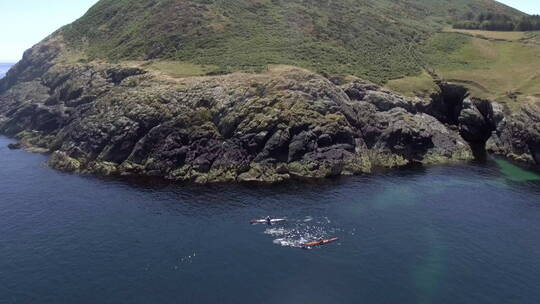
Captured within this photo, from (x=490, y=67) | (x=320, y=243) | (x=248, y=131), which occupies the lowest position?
(x=320, y=243)

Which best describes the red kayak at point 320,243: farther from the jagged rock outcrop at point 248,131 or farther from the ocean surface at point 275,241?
the jagged rock outcrop at point 248,131

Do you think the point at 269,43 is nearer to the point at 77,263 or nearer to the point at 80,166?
the point at 80,166

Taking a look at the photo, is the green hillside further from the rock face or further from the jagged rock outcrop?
the rock face

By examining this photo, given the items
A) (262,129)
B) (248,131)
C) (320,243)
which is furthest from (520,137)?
(320,243)

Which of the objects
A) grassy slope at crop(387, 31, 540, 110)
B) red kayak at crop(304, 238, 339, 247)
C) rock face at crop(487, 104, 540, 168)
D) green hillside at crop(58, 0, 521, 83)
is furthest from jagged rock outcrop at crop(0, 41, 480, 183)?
red kayak at crop(304, 238, 339, 247)

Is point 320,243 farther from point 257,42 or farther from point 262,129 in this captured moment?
point 257,42
